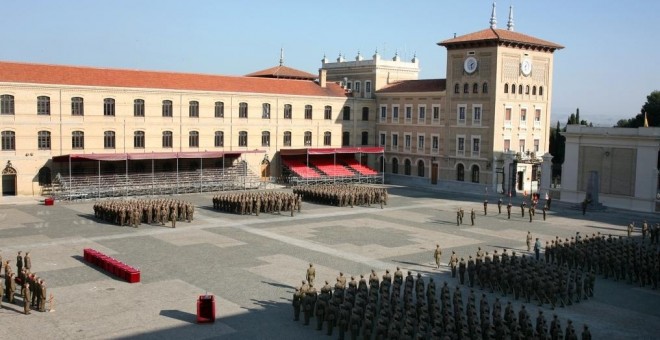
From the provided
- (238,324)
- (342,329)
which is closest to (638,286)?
(342,329)

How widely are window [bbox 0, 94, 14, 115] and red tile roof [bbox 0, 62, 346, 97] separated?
1.09 metres

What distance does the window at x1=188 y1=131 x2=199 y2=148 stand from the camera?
2105 inches

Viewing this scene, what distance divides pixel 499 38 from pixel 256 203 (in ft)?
84.4

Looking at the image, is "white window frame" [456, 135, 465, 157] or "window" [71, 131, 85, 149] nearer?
"window" [71, 131, 85, 149]

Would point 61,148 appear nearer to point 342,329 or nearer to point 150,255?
point 150,255

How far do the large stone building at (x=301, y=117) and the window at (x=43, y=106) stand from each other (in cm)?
7

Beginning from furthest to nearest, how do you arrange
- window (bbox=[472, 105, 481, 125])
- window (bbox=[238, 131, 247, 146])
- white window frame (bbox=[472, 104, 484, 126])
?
window (bbox=[238, 131, 247, 146]) < window (bbox=[472, 105, 481, 125]) < white window frame (bbox=[472, 104, 484, 126])

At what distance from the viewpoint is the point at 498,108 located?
5450cm

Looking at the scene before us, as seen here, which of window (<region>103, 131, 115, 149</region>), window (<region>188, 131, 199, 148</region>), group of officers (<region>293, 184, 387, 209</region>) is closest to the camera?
group of officers (<region>293, 184, 387, 209</region>)

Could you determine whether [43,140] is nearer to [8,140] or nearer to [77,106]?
[8,140]

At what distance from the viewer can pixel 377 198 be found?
4675 cm

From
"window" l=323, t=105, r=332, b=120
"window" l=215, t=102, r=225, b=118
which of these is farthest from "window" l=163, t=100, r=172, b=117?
"window" l=323, t=105, r=332, b=120

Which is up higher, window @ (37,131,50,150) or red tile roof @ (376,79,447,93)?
red tile roof @ (376,79,447,93)

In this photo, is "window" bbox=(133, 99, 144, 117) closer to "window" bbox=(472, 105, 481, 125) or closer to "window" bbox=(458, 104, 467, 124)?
"window" bbox=(458, 104, 467, 124)
